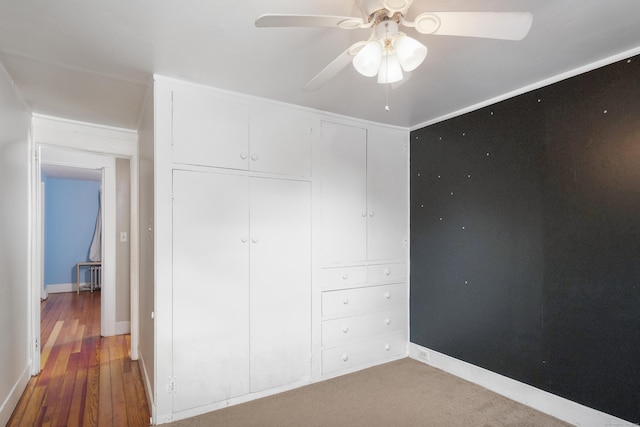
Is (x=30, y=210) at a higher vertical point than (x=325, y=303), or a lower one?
higher

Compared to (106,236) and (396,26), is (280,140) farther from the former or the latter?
(106,236)

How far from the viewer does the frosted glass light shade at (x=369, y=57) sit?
139 centimetres

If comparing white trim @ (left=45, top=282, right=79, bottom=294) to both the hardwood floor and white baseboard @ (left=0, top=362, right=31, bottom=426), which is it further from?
white baseboard @ (left=0, top=362, right=31, bottom=426)

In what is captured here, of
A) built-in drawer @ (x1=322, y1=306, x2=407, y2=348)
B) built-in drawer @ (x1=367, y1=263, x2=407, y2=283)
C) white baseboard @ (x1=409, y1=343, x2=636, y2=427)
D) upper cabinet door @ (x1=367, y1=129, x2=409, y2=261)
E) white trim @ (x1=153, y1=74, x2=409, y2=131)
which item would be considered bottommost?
white baseboard @ (x1=409, y1=343, x2=636, y2=427)

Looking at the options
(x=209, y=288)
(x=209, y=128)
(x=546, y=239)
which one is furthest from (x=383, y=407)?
(x=209, y=128)

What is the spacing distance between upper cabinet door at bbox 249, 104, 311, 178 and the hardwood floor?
6.46 ft

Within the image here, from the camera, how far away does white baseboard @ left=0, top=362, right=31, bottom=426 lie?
2.15 metres

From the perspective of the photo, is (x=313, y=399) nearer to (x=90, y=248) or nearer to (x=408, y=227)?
(x=408, y=227)

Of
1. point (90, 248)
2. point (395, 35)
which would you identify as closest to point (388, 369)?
point (395, 35)

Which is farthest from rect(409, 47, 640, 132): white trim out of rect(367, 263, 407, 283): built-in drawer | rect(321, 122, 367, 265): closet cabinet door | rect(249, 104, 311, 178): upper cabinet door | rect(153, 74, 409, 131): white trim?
rect(367, 263, 407, 283): built-in drawer

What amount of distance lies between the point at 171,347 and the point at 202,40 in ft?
6.19

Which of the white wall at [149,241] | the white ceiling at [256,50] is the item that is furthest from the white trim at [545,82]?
the white wall at [149,241]

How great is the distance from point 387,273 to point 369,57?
2.29 meters

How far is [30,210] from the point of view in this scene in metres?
2.83
